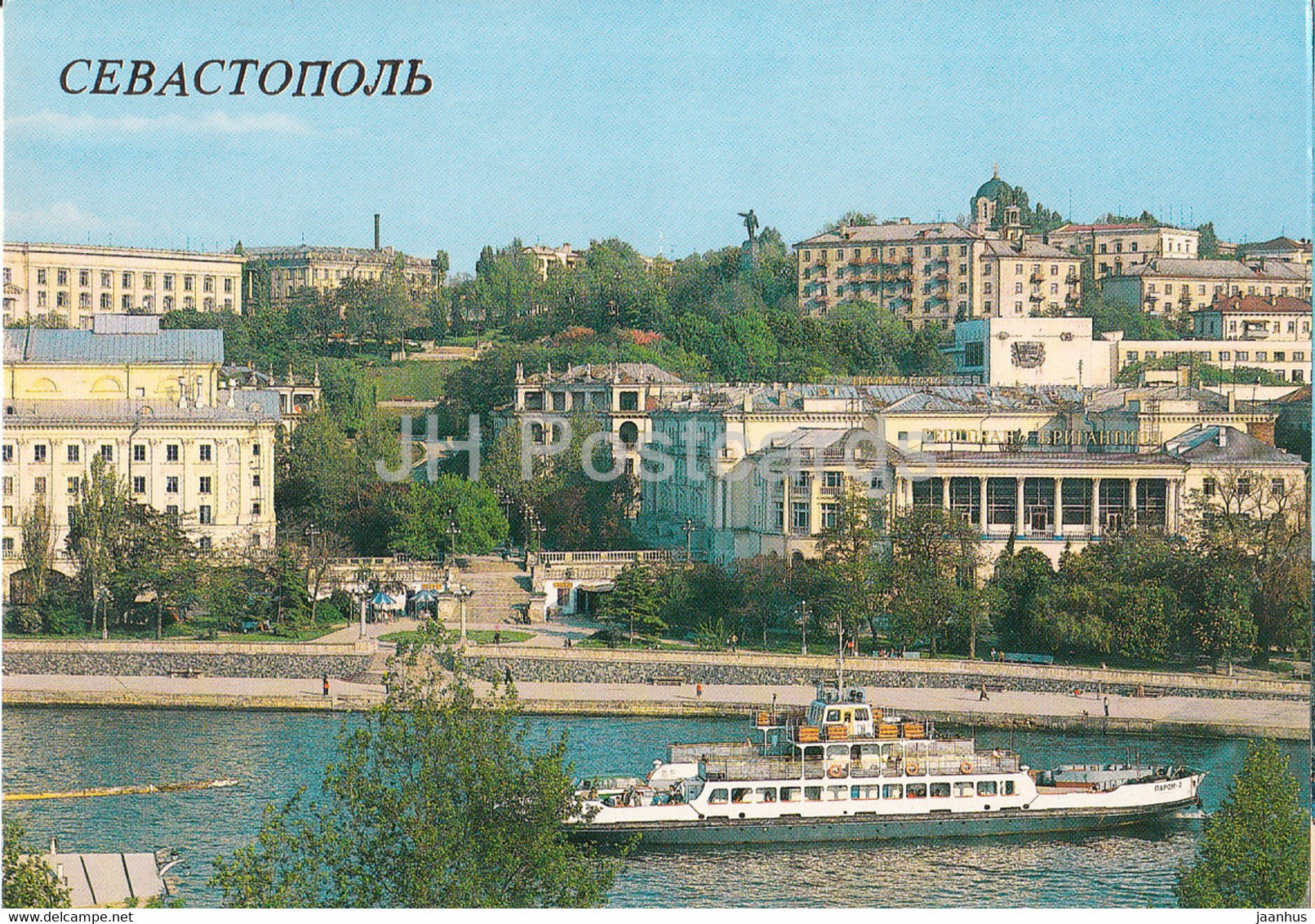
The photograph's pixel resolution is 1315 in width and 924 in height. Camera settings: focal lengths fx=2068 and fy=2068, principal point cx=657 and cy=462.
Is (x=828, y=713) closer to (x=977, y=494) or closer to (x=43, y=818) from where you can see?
(x=43, y=818)

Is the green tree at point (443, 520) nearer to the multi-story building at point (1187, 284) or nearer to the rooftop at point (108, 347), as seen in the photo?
the rooftop at point (108, 347)

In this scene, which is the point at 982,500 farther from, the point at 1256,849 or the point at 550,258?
the point at 550,258

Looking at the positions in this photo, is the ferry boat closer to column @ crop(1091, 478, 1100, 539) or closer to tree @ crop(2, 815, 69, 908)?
tree @ crop(2, 815, 69, 908)

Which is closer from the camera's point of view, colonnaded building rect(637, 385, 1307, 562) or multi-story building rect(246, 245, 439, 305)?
colonnaded building rect(637, 385, 1307, 562)

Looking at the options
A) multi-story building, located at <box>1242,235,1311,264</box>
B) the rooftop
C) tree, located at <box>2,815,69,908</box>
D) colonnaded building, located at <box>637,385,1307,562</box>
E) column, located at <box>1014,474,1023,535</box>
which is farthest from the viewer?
multi-story building, located at <box>1242,235,1311,264</box>

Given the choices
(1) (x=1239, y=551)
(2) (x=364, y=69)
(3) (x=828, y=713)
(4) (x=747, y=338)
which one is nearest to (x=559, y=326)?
(4) (x=747, y=338)

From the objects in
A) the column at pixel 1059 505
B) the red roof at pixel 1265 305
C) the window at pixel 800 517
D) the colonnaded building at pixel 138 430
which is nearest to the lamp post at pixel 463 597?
the colonnaded building at pixel 138 430

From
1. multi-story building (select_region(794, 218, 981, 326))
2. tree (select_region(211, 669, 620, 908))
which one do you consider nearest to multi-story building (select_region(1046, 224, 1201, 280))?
multi-story building (select_region(794, 218, 981, 326))
